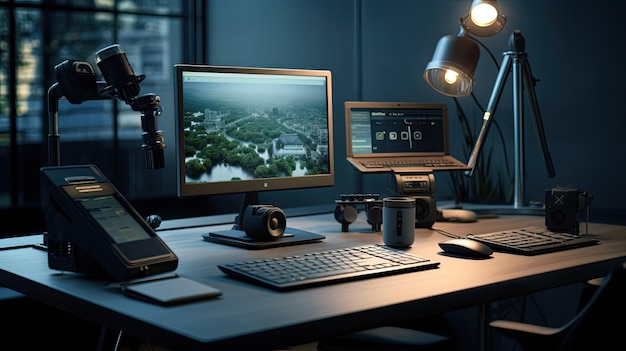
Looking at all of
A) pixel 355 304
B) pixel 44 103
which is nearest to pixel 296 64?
pixel 44 103

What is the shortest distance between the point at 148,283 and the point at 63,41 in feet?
24.5

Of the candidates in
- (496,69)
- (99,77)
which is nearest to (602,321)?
(496,69)

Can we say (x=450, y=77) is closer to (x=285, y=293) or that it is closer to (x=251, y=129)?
(x=251, y=129)

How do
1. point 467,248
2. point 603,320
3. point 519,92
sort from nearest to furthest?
point 603,320 → point 467,248 → point 519,92

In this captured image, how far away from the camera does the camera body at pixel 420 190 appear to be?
2.59 metres

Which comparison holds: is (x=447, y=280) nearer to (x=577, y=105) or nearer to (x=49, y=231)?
(x=49, y=231)

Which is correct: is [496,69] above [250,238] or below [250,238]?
above

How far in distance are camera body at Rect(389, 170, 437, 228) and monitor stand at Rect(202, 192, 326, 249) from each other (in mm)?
425

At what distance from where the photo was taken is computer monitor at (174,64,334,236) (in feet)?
7.22

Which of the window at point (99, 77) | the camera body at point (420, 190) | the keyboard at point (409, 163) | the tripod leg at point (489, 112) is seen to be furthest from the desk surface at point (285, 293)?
the window at point (99, 77)

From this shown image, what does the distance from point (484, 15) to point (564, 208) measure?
825 mm

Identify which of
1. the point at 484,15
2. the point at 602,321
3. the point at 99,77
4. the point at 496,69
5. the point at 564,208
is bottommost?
the point at 602,321

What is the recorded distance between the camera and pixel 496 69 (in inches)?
154

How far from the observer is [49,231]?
1857mm
